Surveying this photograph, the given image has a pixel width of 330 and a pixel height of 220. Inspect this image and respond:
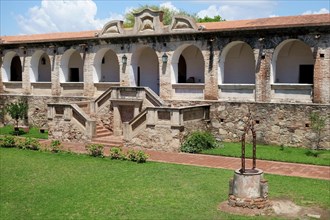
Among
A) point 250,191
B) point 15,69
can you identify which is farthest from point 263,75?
point 15,69

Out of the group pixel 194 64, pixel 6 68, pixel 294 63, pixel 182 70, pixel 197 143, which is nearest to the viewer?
pixel 197 143

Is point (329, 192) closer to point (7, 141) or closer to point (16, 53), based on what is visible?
point (7, 141)

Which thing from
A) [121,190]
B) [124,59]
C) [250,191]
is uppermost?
[124,59]

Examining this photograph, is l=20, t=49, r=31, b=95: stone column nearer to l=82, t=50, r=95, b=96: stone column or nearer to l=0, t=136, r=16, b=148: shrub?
l=82, t=50, r=95, b=96: stone column

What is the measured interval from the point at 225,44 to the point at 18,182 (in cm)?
1206

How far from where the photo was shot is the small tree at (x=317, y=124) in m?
19.3

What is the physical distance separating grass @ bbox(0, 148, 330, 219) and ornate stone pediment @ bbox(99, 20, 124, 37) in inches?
387

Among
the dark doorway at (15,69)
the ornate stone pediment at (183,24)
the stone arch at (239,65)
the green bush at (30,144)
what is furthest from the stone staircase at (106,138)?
the dark doorway at (15,69)

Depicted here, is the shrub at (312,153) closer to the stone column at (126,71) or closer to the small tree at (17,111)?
the stone column at (126,71)

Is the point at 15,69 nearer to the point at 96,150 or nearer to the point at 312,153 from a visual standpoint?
the point at 96,150

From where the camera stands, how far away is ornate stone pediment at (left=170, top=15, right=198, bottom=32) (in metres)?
22.9

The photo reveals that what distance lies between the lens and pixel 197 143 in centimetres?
2028

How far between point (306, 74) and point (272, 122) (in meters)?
3.46

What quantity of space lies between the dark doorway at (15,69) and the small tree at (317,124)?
76.3 ft
